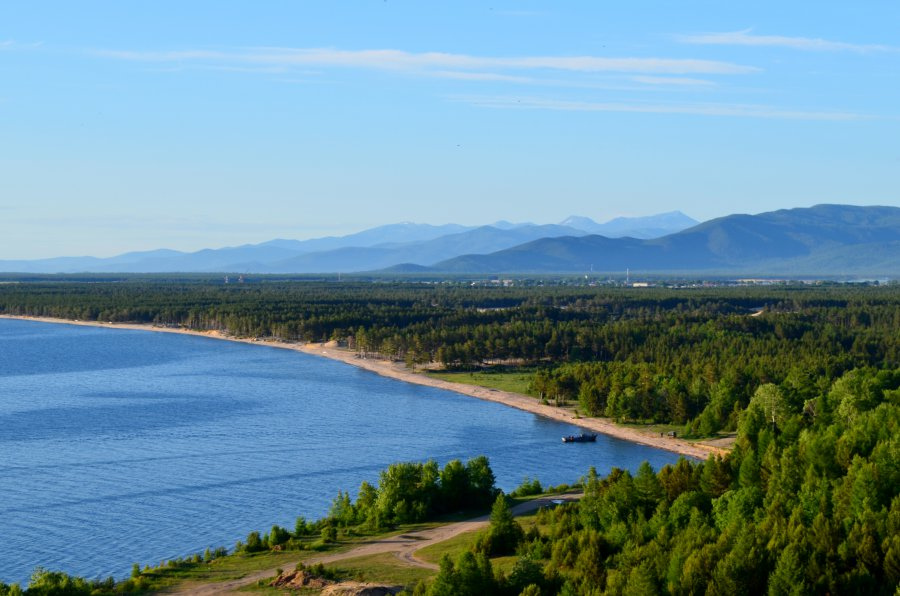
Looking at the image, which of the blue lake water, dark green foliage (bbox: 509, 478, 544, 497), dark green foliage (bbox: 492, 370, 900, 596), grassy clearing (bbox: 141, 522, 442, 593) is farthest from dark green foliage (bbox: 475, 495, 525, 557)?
the blue lake water

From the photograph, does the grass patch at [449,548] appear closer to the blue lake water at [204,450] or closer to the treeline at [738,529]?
the treeline at [738,529]

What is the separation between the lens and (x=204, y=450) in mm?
95750

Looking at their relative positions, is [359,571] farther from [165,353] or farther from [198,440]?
[165,353]

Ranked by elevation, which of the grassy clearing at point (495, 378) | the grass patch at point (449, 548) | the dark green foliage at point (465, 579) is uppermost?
the dark green foliage at point (465, 579)

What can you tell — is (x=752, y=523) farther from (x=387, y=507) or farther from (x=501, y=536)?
(x=387, y=507)

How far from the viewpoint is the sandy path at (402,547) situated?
5572 centimetres

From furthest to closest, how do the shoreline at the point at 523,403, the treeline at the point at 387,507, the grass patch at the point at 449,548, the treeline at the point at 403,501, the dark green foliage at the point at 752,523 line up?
the shoreline at the point at 523,403 → the treeline at the point at 403,501 → the treeline at the point at 387,507 → the grass patch at the point at 449,548 → the dark green foliage at the point at 752,523

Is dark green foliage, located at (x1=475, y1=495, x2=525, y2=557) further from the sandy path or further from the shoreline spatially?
the shoreline

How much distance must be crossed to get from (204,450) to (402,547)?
3784cm

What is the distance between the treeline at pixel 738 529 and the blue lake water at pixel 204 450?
2208 cm

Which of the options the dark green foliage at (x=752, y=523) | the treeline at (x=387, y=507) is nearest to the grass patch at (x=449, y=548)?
the treeline at (x=387, y=507)

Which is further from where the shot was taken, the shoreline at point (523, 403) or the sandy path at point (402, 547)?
the shoreline at point (523, 403)

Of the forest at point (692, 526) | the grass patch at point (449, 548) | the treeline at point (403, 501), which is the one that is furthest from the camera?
the treeline at point (403, 501)

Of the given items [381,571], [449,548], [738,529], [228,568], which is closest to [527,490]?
[449,548]
